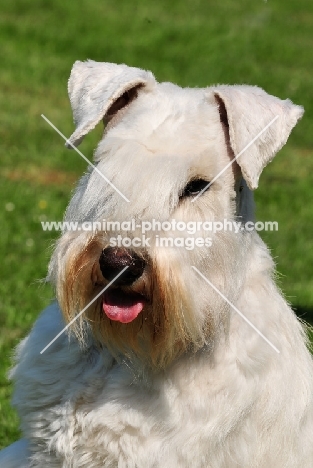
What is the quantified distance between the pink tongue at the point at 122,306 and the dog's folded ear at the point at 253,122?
0.75m

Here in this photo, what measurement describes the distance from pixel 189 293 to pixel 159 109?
2.84ft

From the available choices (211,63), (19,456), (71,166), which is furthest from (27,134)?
(19,456)

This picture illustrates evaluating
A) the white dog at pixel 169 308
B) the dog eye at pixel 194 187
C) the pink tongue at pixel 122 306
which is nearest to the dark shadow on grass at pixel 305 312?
the white dog at pixel 169 308

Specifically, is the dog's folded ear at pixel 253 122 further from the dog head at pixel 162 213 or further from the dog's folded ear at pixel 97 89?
the dog's folded ear at pixel 97 89

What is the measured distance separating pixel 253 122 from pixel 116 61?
13.7m

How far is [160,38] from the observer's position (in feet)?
63.6

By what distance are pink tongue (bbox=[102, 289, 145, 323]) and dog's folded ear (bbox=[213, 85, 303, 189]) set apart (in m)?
0.75

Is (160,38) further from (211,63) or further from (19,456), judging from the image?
(19,456)

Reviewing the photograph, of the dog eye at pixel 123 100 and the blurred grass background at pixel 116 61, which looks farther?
the blurred grass background at pixel 116 61

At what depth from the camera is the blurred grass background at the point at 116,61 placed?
8711 millimetres

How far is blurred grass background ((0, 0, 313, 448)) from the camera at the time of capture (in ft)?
28.6

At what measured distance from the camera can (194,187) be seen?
4082mm

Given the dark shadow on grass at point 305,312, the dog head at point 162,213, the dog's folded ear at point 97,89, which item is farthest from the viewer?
the dark shadow on grass at point 305,312

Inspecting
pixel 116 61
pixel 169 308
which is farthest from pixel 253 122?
pixel 116 61
